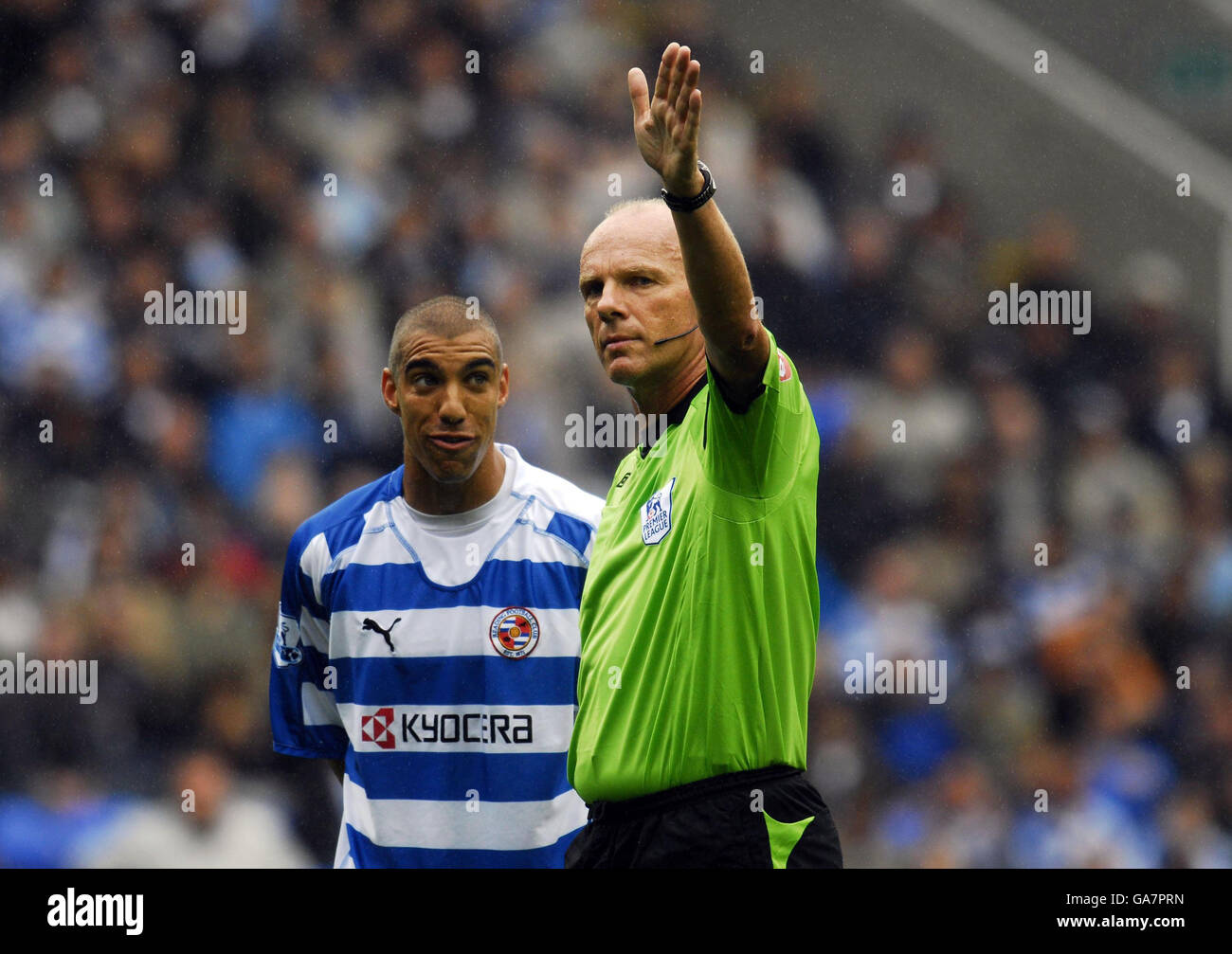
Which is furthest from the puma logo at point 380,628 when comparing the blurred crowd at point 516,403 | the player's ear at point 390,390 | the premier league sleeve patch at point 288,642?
the blurred crowd at point 516,403

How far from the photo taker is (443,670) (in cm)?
380

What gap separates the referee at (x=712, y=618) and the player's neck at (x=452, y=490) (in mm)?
1033

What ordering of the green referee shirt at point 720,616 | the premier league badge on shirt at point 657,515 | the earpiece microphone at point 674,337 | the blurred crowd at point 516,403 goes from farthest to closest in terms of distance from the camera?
the blurred crowd at point 516,403
the earpiece microphone at point 674,337
the premier league badge on shirt at point 657,515
the green referee shirt at point 720,616

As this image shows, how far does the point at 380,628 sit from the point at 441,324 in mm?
848

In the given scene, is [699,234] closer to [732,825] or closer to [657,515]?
[657,515]

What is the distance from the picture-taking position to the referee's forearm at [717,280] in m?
2.54

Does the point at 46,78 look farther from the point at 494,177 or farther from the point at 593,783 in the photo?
the point at 593,783

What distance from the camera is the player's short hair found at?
12.9 ft

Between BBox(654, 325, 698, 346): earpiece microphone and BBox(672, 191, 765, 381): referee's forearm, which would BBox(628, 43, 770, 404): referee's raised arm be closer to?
BBox(672, 191, 765, 381): referee's forearm

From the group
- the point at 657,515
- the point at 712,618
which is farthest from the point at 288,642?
the point at 712,618

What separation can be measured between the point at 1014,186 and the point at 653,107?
6.52 metres

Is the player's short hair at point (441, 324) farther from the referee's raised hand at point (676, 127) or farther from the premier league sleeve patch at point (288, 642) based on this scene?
the referee's raised hand at point (676, 127)

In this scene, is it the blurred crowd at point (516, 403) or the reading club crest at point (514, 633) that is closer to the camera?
the reading club crest at point (514, 633)
